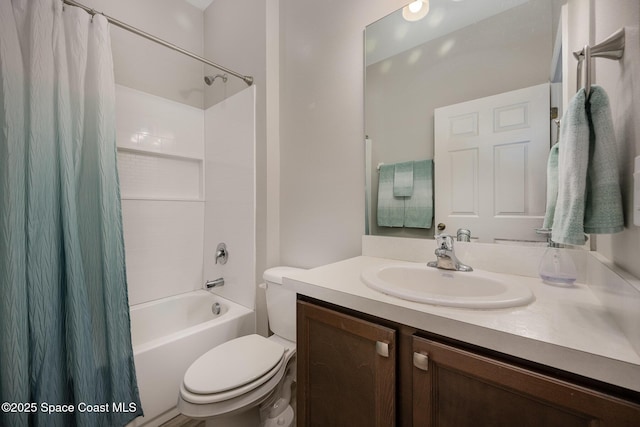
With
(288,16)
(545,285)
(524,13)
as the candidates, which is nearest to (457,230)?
(545,285)

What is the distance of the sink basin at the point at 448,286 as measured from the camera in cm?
64

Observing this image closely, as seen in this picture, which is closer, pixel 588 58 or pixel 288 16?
pixel 588 58

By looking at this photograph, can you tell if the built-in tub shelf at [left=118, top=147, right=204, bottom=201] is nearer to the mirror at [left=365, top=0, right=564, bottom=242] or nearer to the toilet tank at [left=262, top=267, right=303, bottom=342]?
the toilet tank at [left=262, top=267, right=303, bottom=342]

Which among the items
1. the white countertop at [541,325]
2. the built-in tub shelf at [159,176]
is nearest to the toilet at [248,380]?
the white countertop at [541,325]

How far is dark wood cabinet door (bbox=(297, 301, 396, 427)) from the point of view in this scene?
2.20 feet

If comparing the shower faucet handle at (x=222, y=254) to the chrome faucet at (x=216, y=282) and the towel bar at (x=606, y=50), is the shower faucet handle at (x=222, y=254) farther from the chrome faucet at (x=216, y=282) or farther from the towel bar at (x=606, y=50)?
the towel bar at (x=606, y=50)

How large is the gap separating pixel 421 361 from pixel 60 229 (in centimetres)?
150

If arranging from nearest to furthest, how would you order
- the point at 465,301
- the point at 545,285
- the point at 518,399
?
the point at 518,399, the point at 465,301, the point at 545,285

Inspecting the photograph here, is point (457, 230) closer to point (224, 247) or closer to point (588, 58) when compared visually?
point (588, 58)

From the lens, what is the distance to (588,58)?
59cm

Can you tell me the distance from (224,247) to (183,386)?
1.04 m

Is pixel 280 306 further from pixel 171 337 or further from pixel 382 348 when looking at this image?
pixel 382 348

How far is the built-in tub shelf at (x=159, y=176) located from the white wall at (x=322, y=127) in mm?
884

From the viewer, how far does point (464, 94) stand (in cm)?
107
